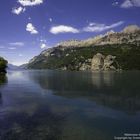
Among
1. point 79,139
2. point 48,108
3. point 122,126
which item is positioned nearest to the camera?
point 79,139

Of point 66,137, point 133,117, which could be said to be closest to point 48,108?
point 133,117

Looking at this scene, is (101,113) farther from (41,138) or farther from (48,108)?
(41,138)

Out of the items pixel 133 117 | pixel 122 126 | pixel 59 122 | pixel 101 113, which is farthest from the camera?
pixel 101 113

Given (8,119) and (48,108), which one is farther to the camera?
(48,108)

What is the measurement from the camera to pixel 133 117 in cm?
4881

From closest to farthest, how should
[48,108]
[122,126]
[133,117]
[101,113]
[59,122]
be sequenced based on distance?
[122,126] → [59,122] → [133,117] → [101,113] → [48,108]

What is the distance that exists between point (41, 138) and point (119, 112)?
2467cm

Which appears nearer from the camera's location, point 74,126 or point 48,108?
point 74,126

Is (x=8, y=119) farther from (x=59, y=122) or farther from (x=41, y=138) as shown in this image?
(x=41, y=138)

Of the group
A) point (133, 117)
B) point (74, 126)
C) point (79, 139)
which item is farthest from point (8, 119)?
point (133, 117)

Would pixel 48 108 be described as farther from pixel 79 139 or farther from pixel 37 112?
pixel 79 139

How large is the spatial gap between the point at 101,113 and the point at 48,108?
1389 cm

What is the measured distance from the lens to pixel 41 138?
35000mm

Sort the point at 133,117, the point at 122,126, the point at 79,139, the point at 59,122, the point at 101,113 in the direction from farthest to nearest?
the point at 101,113 < the point at 133,117 < the point at 59,122 < the point at 122,126 < the point at 79,139
